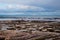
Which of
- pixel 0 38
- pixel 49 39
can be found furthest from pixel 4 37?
pixel 49 39

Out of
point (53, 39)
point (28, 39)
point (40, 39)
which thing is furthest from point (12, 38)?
point (53, 39)

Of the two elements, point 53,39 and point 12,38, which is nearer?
point 12,38

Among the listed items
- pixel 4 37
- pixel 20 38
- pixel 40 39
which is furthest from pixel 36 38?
pixel 4 37

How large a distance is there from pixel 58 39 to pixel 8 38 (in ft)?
14.3

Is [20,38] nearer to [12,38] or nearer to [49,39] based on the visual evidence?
[12,38]

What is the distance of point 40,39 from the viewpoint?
1617 cm

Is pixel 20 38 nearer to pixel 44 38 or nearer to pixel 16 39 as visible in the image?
pixel 16 39

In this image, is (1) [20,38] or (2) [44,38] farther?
(2) [44,38]

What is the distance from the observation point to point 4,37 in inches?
634

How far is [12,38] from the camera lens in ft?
51.0

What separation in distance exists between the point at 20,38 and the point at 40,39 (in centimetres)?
175

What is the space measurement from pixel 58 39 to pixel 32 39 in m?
2.41

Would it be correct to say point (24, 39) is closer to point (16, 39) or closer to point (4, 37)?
point (16, 39)

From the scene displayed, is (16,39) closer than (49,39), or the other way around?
(16,39)
